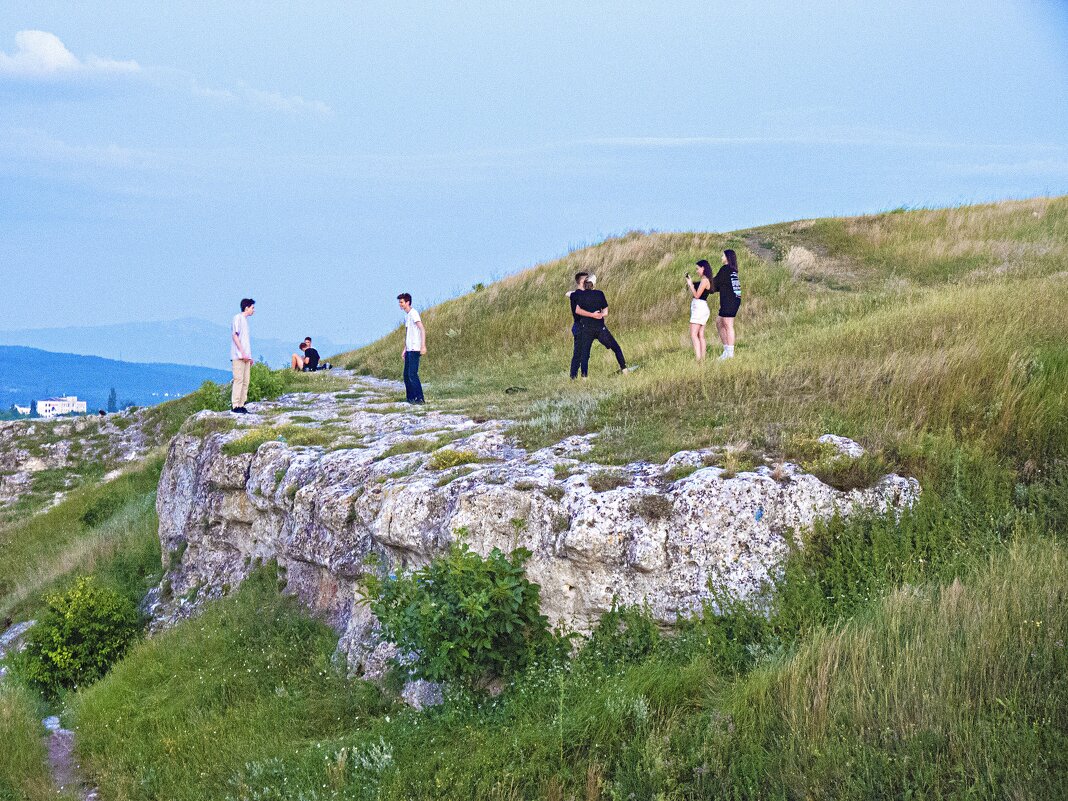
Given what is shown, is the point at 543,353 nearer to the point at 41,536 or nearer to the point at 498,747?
the point at 41,536

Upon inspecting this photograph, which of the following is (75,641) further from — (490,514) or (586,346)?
(586,346)

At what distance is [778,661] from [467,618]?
8.14 ft

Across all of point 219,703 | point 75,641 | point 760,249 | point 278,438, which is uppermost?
point 760,249

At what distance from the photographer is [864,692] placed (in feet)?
17.2

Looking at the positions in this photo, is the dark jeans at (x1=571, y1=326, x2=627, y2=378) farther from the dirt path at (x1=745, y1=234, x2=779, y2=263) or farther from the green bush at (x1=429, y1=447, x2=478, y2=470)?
the dirt path at (x1=745, y1=234, x2=779, y2=263)

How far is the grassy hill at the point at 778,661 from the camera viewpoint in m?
5.09

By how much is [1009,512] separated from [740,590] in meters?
2.56

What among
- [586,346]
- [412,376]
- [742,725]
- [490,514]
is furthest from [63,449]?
[742,725]

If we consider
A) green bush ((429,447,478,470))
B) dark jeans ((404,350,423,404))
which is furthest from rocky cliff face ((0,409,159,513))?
green bush ((429,447,478,470))

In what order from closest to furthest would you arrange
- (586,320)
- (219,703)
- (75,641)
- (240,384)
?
(219,703)
(75,641)
(586,320)
(240,384)

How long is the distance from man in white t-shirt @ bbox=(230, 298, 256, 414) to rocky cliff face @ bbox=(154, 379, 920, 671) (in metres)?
2.53

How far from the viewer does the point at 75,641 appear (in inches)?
479

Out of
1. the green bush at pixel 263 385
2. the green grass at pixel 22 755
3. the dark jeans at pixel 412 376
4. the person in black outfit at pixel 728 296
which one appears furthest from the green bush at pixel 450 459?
the green bush at pixel 263 385

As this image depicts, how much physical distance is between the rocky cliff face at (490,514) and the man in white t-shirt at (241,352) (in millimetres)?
2530
